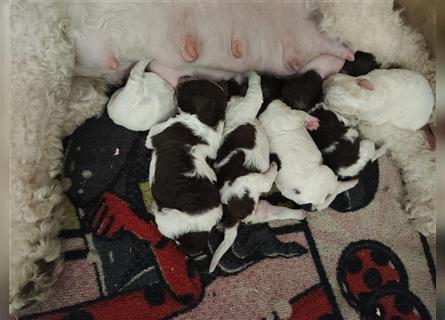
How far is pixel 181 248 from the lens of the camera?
1.70 m

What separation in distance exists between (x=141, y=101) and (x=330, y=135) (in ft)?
2.18

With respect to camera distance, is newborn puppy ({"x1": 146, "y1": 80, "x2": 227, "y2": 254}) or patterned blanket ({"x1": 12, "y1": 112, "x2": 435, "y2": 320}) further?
patterned blanket ({"x1": 12, "y1": 112, "x2": 435, "y2": 320})

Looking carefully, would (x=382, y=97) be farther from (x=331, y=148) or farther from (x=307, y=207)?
(x=307, y=207)

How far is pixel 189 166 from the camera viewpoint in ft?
5.37

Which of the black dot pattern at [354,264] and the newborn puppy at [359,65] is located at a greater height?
the newborn puppy at [359,65]

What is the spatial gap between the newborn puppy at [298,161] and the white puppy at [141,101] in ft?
1.16

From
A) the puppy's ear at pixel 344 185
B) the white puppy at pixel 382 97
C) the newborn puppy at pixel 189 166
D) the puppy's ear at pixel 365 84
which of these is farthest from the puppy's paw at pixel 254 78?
the puppy's ear at pixel 344 185

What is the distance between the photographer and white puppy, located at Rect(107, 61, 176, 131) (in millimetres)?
1771

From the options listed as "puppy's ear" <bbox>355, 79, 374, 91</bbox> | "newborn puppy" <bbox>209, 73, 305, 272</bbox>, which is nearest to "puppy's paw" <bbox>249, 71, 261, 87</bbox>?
"newborn puppy" <bbox>209, 73, 305, 272</bbox>

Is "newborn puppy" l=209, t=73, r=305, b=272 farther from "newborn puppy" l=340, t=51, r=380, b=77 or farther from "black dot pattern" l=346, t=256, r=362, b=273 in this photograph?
"newborn puppy" l=340, t=51, r=380, b=77

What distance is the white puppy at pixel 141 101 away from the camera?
5.81 feet

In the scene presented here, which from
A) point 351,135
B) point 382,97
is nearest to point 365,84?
point 382,97

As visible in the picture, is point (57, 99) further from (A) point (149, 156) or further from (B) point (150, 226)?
(B) point (150, 226)

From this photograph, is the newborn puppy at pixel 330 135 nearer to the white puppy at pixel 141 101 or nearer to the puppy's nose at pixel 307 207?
the puppy's nose at pixel 307 207
